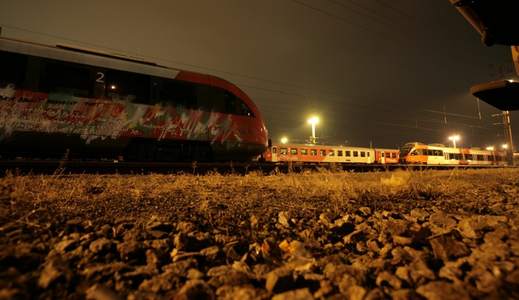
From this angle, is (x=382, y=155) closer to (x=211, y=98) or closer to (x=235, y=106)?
(x=235, y=106)

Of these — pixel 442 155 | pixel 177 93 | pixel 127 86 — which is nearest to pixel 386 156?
pixel 442 155

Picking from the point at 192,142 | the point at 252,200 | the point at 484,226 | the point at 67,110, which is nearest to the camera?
the point at 484,226

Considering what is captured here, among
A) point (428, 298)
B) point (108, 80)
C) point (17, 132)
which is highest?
point (108, 80)

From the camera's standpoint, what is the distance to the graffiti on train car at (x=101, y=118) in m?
5.66

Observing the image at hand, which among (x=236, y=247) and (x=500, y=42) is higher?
(x=500, y=42)

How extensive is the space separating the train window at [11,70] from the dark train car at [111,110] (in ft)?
0.06

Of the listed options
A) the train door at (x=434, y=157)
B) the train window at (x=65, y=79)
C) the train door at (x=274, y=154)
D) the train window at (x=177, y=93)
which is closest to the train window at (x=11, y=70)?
the train window at (x=65, y=79)

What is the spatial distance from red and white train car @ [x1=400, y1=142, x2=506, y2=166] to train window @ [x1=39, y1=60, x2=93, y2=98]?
28.4 metres

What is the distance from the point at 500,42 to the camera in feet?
8.05

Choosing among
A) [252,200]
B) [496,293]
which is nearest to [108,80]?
[252,200]

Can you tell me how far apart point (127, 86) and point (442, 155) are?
107 feet

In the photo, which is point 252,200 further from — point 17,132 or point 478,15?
point 17,132

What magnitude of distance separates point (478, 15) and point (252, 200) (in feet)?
9.68

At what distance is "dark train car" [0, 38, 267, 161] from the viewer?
18.9ft
